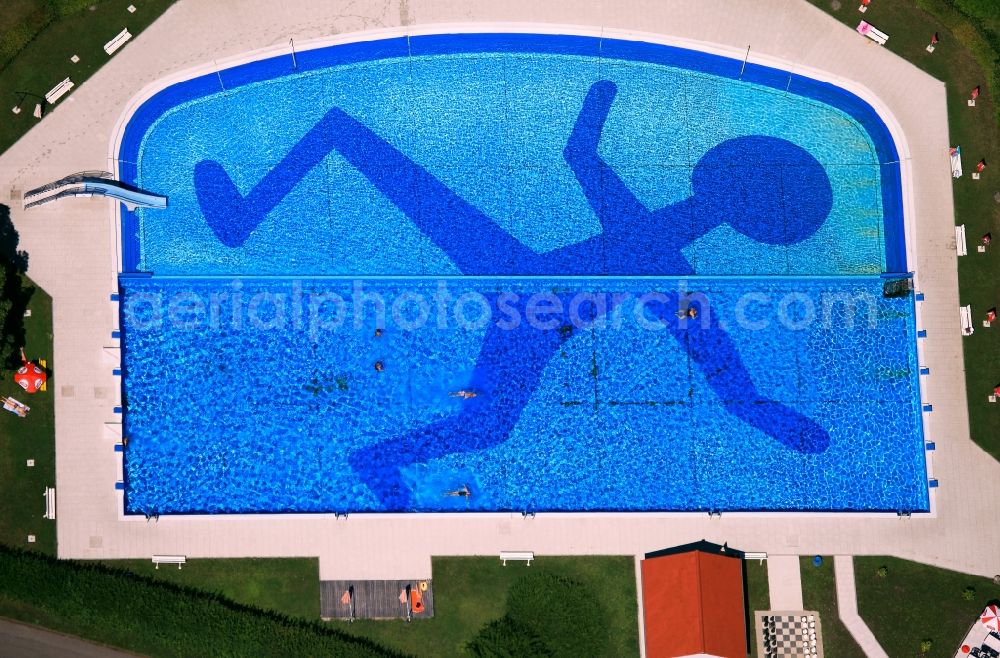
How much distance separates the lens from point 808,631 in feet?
52.6

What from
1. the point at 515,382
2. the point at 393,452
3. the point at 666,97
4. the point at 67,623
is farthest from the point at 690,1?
the point at 67,623

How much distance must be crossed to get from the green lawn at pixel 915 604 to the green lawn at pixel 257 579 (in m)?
12.8

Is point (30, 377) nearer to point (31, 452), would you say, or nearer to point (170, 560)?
point (31, 452)

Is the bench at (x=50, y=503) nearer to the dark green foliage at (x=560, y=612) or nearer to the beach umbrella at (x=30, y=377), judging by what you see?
the beach umbrella at (x=30, y=377)

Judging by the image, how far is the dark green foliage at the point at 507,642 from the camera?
15805mm

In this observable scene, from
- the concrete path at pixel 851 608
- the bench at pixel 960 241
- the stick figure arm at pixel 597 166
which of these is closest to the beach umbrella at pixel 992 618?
the concrete path at pixel 851 608

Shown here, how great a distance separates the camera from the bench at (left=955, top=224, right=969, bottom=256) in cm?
1675

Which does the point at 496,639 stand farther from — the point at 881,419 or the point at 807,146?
the point at 807,146

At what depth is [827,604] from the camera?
1612cm

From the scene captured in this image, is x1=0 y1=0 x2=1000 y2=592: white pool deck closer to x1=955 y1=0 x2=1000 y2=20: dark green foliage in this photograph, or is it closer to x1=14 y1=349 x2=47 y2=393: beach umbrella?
x1=14 y1=349 x2=47 y2=393: beach umbrella

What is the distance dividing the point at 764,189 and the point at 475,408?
8.77 m

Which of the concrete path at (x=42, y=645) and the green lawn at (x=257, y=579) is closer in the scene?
the concrete path at (x=42, y=645)

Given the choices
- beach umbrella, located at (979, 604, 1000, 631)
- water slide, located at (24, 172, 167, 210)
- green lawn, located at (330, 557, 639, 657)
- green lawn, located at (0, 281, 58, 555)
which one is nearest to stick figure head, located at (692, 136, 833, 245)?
green lawn, located at (330, 557, 639, 657)

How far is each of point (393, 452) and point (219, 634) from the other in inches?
224
